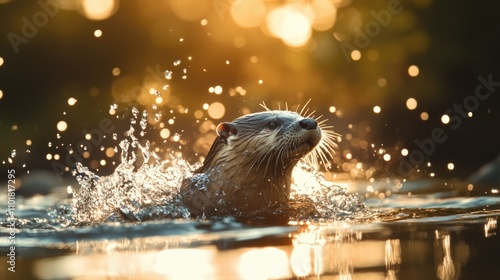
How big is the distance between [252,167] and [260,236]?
1228 millimetres

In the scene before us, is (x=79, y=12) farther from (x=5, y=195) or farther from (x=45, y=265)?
(x=45, y=265)

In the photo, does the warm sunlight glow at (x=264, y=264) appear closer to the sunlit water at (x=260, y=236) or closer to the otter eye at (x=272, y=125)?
the sunlit water at (x=260, y=236)

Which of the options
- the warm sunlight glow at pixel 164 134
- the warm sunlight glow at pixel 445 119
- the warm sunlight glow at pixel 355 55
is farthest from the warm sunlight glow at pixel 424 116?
the warm sunlight glow at pixel 164 134

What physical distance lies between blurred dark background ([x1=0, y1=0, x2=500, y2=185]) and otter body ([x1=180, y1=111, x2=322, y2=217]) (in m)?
4.15

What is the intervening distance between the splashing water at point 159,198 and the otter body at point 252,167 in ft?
0.34

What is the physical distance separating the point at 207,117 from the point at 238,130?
5.52 meters

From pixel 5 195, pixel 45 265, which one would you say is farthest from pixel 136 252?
pixel 5 195

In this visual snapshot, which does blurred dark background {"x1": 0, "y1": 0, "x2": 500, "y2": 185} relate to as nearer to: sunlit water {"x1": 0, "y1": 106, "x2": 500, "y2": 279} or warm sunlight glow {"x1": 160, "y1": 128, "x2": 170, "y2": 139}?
warm sunlight glow {"x1": 160, "y1": 128, "x2": 170, "y2": 139}

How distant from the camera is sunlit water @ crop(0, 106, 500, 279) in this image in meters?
2.66

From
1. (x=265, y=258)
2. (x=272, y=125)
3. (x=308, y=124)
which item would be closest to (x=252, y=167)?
(x=272, y=125)

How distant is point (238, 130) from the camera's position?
481 centimetres

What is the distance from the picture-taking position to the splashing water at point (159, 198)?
451 cm

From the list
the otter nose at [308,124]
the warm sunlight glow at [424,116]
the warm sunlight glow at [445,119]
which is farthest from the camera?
the warm sunlight glow at [424,116]

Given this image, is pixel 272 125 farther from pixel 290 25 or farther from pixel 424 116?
pixel 290 25
